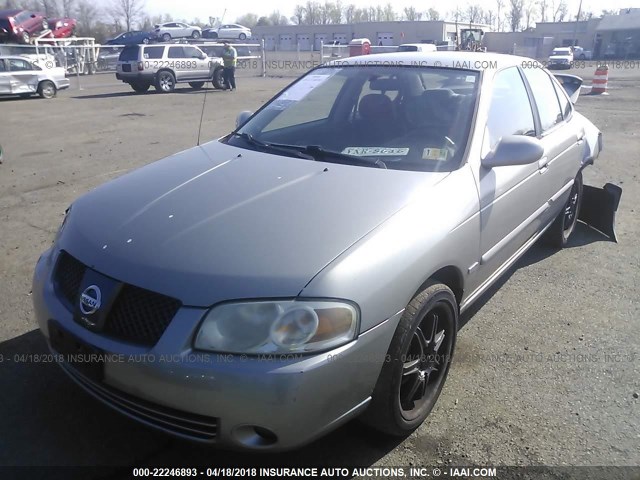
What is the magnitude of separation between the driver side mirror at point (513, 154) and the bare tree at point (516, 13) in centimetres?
11041

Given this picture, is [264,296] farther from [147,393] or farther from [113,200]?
[113,200]

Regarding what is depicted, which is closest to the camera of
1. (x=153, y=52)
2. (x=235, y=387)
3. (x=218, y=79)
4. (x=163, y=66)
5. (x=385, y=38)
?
(x=235, y=387)

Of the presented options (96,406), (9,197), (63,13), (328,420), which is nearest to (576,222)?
(328,420)

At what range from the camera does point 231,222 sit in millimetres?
2422

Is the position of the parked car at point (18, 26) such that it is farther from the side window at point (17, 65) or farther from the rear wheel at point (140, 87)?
the side window at point (17, 65)

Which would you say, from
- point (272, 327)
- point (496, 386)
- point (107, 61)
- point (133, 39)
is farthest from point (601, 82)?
point (133, 39)

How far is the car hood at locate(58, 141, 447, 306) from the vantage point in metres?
2.09

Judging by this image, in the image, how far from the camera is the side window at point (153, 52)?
2025 centimetres

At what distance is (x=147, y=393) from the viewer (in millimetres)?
2049

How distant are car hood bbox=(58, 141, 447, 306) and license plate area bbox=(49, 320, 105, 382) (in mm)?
311

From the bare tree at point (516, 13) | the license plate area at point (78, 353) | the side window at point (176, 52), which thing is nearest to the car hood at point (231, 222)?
the license plate area at point (78, 353)

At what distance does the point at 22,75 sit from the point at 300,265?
1935 cm

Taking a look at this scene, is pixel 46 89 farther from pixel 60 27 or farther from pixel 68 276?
pixel 60 27

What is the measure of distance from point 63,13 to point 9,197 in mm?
77568
